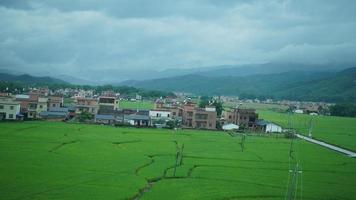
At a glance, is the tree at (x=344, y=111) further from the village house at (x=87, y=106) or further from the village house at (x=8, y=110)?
the village house at (x=8, y=110)

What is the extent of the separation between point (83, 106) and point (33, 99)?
918 cm

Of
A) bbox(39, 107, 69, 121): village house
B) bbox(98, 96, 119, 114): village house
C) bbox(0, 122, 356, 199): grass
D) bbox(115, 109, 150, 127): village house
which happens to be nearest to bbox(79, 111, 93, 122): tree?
bbox(39, 107, 69, 121): village house

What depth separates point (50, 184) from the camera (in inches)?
993

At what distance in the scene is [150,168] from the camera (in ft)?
110

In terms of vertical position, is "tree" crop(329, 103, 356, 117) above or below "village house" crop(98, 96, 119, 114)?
above

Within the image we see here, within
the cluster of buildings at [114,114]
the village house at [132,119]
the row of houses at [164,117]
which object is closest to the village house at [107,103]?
the cluster of buildings at [114,114]

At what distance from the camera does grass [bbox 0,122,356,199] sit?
2552cm

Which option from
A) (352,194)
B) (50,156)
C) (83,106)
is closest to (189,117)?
(83,106)

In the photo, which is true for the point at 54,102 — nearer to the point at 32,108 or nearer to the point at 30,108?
the point at 32,108

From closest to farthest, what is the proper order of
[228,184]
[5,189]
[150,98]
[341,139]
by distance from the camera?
[5,189], [228,184], [341,139], [150,98]

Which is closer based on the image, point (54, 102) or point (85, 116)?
point (85, 116)

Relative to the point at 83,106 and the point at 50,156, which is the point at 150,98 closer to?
the point at 83,106

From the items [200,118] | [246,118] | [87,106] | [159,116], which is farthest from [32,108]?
[246,118]

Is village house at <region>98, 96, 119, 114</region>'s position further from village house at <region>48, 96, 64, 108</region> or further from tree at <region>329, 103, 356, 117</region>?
tree at <region>329, 103, 356, 117</region>
